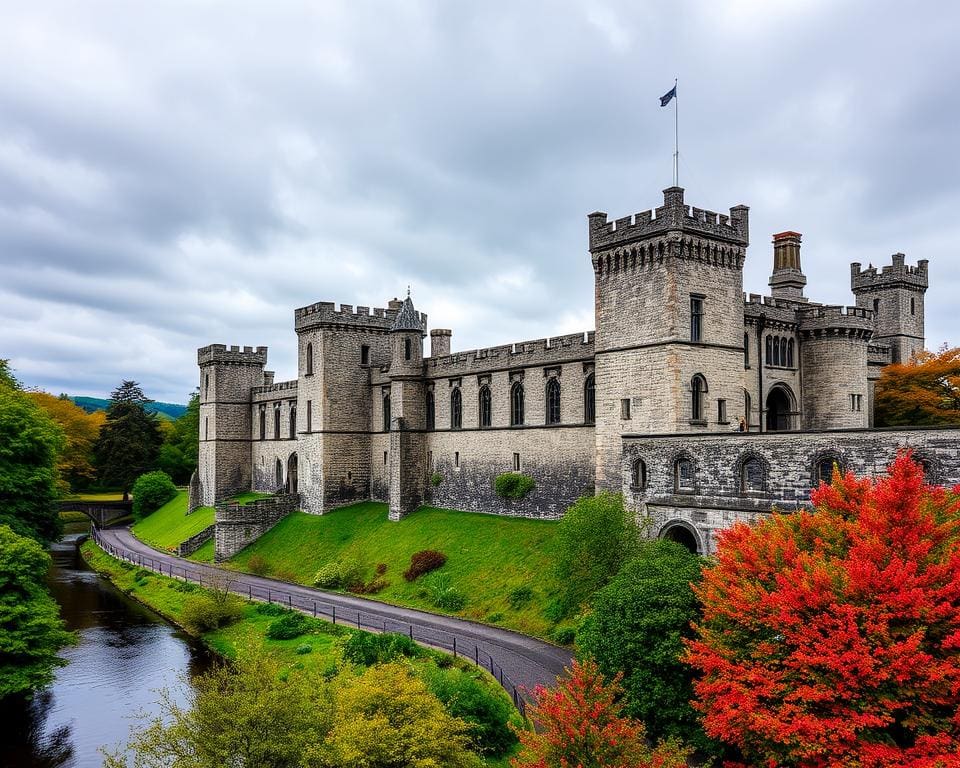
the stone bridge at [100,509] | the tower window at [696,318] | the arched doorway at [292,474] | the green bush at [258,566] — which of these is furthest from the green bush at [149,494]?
the tower window at [696,318]

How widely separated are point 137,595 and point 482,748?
32.5 meters

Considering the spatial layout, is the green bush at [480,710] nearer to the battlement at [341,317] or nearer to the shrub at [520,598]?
the shrub at [520,598]

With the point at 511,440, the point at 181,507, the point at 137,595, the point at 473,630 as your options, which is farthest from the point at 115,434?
the point at 473,630

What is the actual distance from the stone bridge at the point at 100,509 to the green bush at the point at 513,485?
4956 centimetres

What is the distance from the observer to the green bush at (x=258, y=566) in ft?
160

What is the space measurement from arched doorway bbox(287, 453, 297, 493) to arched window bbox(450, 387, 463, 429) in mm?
18617

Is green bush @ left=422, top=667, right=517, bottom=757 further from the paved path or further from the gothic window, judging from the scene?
the gothic window

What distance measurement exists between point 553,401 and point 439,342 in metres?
15.2

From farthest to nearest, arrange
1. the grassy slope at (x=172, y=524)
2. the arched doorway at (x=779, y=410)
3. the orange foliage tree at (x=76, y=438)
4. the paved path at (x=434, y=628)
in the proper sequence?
the orange foliage tree at (x=76, y=438) < the grassy slope at (x=172, y=524) < the arched doorway at (x=779, y=410) < the paved path at (x=434, y=628)

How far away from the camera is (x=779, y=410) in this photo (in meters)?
40.6

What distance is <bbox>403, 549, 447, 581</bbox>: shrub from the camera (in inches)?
1598

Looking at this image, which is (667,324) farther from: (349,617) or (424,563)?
(349,617)

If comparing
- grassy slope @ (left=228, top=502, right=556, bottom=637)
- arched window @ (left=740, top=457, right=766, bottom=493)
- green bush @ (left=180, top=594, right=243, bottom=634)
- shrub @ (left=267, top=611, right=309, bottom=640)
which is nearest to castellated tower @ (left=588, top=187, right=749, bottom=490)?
arched window @ (left=740, top=457, right=766, bottom=493)

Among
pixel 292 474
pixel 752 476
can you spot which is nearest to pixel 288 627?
pixel 752 476
